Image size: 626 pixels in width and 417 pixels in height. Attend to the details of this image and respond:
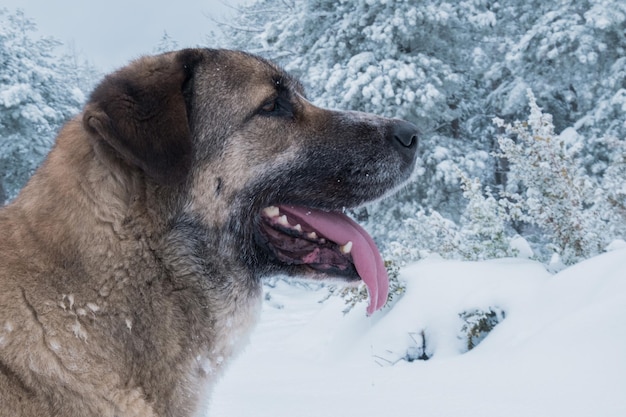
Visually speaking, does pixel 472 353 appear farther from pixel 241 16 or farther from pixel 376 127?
pixel 241 16

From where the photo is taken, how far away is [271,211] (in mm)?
2408

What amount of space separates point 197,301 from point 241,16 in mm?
18742

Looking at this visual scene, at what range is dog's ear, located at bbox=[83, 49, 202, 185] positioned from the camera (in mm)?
1888

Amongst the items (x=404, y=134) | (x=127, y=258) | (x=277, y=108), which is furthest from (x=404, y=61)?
(x=127, y=258)

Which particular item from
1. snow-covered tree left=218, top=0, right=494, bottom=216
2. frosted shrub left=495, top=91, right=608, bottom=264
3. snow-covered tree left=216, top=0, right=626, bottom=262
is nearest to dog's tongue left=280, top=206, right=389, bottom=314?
frosted shrub left=495, top=91, right=608, bottom=264

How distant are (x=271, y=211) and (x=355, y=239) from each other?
1.19 ft

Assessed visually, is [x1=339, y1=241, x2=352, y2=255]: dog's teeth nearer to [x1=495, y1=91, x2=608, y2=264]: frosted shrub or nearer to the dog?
the dog

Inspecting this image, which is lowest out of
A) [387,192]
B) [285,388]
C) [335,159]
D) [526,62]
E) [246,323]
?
[526,62]

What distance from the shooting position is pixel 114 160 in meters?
1.97

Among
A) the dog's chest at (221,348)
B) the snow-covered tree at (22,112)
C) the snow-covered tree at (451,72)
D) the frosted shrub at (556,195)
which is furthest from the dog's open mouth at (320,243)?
the snow-covered tree at (22,112)

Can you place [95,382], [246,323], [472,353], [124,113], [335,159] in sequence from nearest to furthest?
[95,382], [124,113], [246,323], [335,159], [472,353]

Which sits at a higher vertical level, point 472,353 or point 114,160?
point 114,160

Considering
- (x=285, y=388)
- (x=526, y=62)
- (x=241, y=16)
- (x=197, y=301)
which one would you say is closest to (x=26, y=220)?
(x=197, y=301)

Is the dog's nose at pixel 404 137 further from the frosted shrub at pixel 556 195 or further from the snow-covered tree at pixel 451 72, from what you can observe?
the snow-covered tree at pixel 451 72
